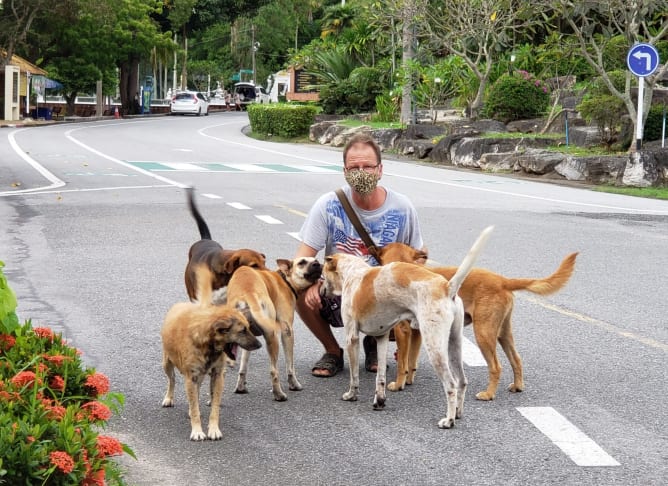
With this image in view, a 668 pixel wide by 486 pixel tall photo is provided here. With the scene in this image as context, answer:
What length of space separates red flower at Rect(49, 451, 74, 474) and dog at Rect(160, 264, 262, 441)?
1675 millimetres

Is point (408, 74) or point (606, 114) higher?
point (408, 74)

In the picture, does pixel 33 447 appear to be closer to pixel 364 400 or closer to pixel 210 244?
pixel 364 400

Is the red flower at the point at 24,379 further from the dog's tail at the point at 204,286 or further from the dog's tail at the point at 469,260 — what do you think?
the dog's tail at the point at 469,260

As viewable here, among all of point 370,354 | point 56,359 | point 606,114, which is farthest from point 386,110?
point 56,359

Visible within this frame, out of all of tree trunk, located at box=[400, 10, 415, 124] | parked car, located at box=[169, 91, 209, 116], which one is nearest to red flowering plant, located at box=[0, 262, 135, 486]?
tree trunk, located at box=[400, 10, 415, 124]

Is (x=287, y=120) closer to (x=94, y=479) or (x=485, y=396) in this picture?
(x=485, y=396)

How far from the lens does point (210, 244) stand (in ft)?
24.3

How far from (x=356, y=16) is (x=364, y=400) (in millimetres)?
54593

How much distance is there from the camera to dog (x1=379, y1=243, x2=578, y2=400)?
6340mm

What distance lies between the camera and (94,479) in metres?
3.82

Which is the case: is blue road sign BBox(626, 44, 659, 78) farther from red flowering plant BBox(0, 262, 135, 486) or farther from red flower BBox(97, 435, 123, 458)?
red flower BBox(97, 435, 123, 458)

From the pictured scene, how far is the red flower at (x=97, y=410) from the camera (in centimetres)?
427

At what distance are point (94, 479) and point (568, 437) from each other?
2.59 m

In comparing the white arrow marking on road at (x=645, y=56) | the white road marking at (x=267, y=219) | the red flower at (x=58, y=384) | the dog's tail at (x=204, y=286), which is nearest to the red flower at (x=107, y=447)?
the red flower at (x=58, y=384)
